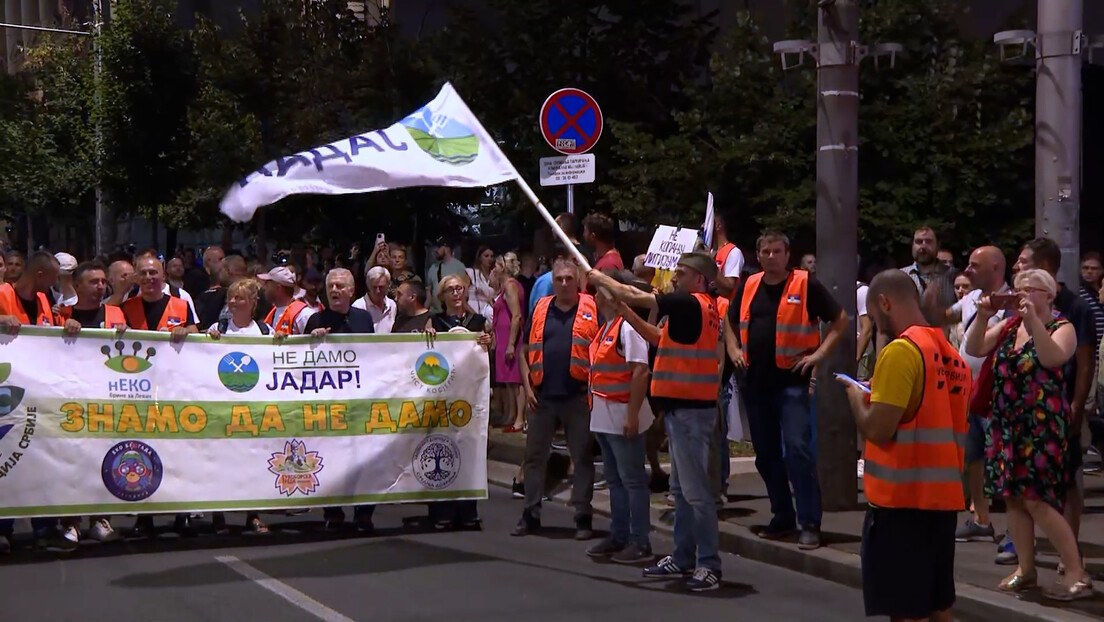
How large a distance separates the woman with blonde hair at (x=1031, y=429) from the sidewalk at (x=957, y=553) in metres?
0.21

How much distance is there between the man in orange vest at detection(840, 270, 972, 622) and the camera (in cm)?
596

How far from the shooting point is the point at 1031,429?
7730 millimetres

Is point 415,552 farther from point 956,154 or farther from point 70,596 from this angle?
point 956,154

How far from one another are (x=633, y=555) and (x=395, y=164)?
2871 millimetres

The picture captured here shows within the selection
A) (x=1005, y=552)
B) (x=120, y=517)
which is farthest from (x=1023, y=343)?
(x=120, y=517)

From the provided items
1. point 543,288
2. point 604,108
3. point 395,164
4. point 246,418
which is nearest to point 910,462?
point 395,164

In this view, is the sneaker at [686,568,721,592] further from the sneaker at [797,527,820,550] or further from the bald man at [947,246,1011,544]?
the bald man at [947,246,1011,544]

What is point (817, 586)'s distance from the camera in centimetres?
872

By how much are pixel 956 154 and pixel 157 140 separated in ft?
65.2

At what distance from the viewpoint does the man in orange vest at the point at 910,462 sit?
19.5ft

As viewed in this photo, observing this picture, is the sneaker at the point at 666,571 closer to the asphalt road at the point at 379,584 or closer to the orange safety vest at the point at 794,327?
the asphalt road at the point at 379,584

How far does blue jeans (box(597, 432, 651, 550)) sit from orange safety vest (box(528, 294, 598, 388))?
62 centimetres

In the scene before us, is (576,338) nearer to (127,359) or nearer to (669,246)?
(669,246)

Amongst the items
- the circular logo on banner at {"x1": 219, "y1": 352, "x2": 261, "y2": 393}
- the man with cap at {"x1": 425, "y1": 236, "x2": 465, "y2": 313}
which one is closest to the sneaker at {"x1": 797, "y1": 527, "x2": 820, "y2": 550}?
the circular logo on banner at {"x1": 219, "y1": 352, "x2": 261, "y2": 393}
